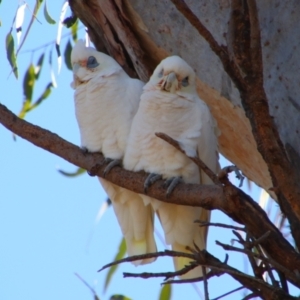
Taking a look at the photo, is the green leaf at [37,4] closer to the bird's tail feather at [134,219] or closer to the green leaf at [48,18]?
the green leaf at [48,18]

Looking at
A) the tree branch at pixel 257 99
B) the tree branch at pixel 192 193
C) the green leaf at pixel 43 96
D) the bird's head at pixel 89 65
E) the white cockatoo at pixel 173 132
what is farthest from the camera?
the green leaf at pixel 43 96

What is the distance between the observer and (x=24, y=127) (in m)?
2.46

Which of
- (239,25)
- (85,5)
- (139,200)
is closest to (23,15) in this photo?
(85,5)

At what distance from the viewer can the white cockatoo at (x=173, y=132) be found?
95.2 inches

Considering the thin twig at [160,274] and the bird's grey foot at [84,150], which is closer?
the thin twig at [160,274]

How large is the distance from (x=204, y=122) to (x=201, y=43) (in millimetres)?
395

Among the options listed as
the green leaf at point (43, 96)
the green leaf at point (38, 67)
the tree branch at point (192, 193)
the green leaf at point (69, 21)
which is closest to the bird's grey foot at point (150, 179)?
the tree branch at point (192, 193)

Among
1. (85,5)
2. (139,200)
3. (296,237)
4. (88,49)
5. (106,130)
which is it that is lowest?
(296,237)

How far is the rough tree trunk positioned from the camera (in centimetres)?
236

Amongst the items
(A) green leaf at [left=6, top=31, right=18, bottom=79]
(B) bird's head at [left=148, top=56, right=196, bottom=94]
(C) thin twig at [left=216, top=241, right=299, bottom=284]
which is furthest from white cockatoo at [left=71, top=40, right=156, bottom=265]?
(C) thin twig at [left=216, top=241, right=299, bottom=284]

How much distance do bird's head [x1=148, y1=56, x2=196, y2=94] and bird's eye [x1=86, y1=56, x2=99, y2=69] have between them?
275 millimetres

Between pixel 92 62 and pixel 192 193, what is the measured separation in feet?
2.68

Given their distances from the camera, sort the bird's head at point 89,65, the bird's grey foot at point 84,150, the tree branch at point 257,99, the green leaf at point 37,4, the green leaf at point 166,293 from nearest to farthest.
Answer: the tree branch at point 257,99
the bird's grey foot at point 84,150
the bird's head at point 89,65
the green leaf at point 166,293
the green leaf at point 37,4

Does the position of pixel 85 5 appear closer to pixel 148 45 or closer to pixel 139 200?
pixel 148 45
